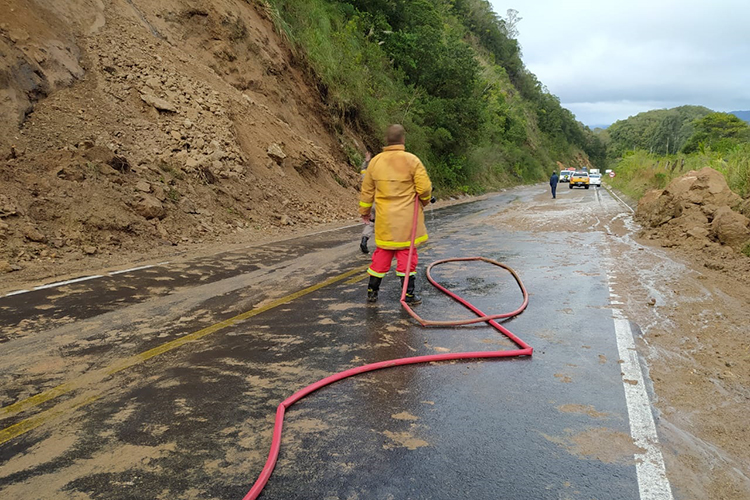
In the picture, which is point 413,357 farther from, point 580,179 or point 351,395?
point 580,179

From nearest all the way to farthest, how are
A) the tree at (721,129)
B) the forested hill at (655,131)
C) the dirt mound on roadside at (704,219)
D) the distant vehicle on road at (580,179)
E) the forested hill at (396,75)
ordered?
the dirt mound on roadside at (704,219)
the forested hill at (396,75)
the distant vehicle on road at (580,179)
the tree at (721,129)
the forested hill at (655,131)

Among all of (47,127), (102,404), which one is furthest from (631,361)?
(47,127)

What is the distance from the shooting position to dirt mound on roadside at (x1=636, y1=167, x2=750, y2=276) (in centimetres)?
1017

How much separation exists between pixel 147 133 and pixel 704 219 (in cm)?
1290

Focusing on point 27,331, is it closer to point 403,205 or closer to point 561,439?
point 403,205

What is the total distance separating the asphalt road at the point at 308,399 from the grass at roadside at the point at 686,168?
8.66m

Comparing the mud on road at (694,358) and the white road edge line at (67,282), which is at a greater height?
the white road edge line at (67,282)

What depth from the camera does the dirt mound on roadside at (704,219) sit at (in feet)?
33.4

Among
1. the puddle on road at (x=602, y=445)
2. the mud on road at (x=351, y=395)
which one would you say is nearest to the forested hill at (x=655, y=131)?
the mud on road at (x=351, y=395)

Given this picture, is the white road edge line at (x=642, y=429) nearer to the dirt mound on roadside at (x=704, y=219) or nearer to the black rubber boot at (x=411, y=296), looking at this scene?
the black rubber boot at (x=411, y=296)

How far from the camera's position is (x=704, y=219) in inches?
456

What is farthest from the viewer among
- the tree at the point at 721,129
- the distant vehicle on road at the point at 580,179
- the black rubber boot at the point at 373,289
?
the tree at the point at 721,129

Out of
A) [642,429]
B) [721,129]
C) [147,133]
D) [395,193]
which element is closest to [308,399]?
[642,429]

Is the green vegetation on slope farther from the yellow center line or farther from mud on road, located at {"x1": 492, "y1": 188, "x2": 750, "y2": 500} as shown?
the yellow center line
